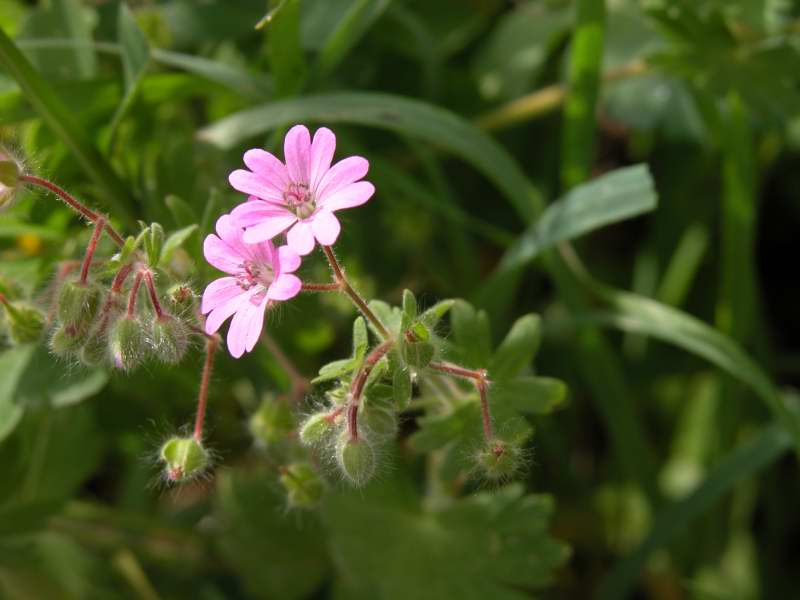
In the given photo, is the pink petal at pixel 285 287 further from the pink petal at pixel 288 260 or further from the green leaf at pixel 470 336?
the green leaf at pixel 470 336

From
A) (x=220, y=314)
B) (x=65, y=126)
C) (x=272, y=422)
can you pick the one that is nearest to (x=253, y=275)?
(x=220, y=314)

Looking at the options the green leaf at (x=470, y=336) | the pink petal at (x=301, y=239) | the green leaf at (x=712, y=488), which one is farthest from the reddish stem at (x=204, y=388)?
the green leaf at (x=712, y=488)

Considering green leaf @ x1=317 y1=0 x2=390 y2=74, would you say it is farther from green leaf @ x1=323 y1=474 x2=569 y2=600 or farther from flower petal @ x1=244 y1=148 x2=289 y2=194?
green leaf @ x1=323 y1=474 x2=569 y2=600

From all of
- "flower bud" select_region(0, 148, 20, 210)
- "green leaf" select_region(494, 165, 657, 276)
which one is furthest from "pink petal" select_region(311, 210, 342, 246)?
"green leaf" select_region(494, 165, 657, 276)

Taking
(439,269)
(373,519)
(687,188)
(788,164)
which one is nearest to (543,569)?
(373,519)

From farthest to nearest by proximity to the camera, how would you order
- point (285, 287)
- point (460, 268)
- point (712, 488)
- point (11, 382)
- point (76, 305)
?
point (460, 268) → point (712, 488) → point (11, 382) → point (76, 305) → point (285, 287)

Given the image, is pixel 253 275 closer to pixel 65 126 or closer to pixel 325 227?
pixel 325 227
